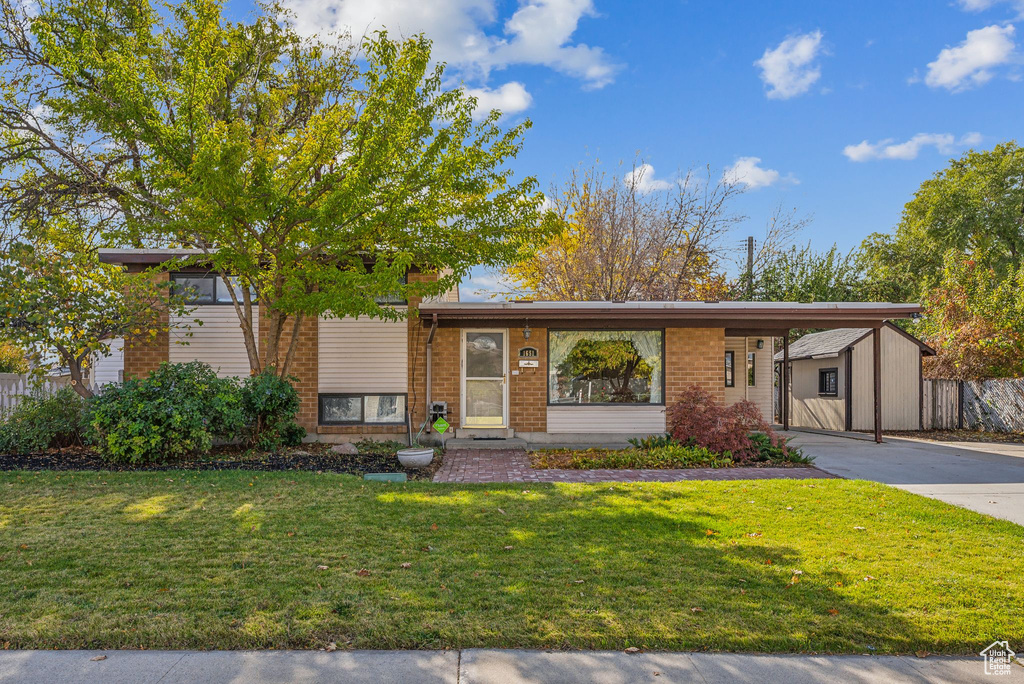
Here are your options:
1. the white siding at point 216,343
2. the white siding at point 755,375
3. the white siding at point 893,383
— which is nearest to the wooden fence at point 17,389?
the white siding at point 216,343

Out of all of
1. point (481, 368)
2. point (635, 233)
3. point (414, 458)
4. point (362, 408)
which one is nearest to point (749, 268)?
point (635, 233)

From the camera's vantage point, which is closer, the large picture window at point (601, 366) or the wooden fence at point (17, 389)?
the wooden fence at point (17, 389)

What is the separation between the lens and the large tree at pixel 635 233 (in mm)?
18922

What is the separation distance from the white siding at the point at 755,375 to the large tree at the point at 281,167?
7.91 m

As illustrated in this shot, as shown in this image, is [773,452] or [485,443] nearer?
[773,452]

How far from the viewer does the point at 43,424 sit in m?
9.98

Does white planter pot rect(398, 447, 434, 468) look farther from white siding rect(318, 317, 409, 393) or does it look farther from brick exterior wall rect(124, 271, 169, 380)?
brick exterior wall rect(124, 271, 169, 380)

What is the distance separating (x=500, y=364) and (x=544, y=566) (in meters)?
7.60

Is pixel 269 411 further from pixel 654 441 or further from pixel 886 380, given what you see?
pixel 886 380

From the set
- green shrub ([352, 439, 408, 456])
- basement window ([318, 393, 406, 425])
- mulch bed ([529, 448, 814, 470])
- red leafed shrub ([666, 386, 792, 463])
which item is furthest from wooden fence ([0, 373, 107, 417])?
red leafed shrub ([666, 386, 792, 463])

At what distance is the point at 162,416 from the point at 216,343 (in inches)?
134

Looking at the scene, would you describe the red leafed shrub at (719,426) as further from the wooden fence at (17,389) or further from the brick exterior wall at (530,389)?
the wooden fence at (17,389)

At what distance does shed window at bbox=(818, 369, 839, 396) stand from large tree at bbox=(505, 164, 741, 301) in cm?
520

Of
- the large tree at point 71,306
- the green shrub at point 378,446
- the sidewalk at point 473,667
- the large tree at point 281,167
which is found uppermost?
the large tree at point 281,167
